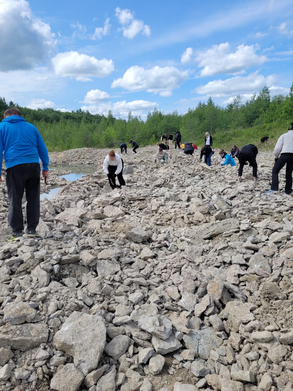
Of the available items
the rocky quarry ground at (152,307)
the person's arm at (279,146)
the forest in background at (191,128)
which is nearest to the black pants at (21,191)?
the rocky quarry ground at (152,307)

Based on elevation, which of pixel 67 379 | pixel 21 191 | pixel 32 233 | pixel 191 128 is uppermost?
pixel 191 128

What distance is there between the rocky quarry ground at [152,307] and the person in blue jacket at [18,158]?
1.88 feet

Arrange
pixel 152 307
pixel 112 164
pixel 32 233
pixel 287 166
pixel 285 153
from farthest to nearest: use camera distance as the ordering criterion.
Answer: pixel 112 164, pixel 287 166, pixel 285 153, pixel 32 233, pixel 152 307

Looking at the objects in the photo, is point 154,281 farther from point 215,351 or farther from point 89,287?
point 215,351

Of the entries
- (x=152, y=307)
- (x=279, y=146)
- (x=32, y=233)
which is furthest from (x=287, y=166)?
(x=32, y=233)

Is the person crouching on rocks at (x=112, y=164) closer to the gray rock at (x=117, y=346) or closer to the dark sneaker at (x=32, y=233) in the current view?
the dark sneaker at (x=32, y=233)

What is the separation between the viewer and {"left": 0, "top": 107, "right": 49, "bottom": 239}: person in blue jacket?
3.93m

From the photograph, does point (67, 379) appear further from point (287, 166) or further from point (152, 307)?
point (287, 166)

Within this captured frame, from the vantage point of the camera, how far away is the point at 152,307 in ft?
9.87

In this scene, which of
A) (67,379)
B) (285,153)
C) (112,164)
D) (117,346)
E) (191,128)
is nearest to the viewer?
(67,379)

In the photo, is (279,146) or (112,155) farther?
(112,155)

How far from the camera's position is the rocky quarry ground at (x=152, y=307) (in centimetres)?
235

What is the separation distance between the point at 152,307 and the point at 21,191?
2.66 meters

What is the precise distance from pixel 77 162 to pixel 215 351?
31332 mm
